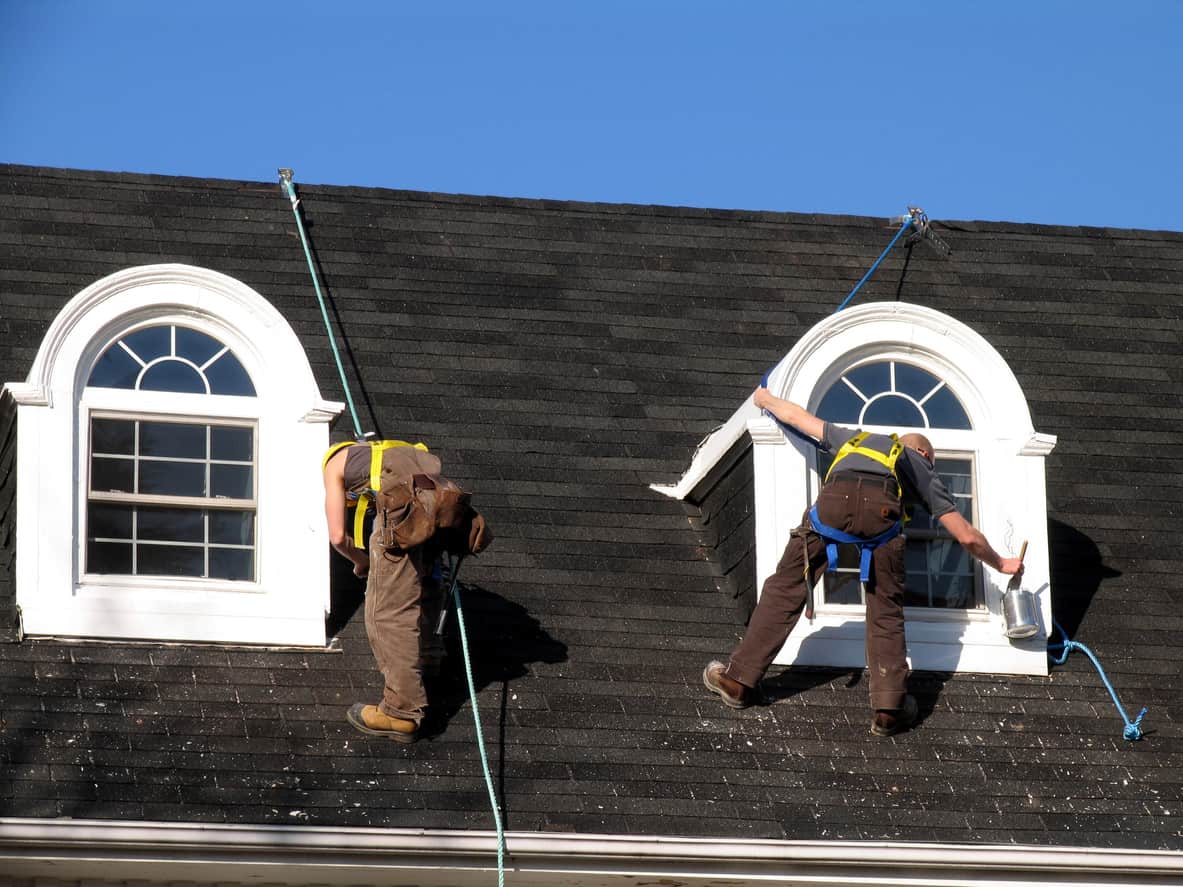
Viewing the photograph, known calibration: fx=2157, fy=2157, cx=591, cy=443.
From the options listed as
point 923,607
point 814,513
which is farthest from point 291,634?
point 923,607

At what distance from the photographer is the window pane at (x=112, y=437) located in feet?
35.8

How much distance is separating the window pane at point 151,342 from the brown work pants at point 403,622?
171cm

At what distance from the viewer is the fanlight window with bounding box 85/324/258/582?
424 inches

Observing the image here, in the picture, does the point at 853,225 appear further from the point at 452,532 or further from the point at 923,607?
the point at 452,532

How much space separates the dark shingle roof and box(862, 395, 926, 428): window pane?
3.21 ft

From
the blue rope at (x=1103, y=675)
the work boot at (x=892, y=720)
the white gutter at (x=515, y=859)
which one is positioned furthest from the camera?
the blue rope at (x=1103, y=675)

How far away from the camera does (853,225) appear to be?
550 inches

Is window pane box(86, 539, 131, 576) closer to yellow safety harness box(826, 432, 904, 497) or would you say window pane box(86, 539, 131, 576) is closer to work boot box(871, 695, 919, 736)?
yellow safety harness box(826, 432, 904, 497)

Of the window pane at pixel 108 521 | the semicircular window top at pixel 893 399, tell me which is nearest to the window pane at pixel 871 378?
the semicircular window top at pixel 893 399

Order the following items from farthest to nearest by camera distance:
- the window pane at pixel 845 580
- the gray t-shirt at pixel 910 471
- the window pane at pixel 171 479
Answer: the window pane at pixel 845 580
the window pane at pixel 171 479
the gray t-shirt at pixel 910 471

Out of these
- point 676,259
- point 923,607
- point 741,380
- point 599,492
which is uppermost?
point 676,259

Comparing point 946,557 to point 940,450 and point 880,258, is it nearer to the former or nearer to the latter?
point 940,450

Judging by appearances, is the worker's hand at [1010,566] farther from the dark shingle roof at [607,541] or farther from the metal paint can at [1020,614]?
the dark shingle roof at [607,541]

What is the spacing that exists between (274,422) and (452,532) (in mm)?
1339
